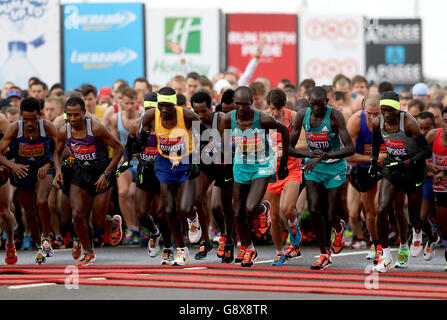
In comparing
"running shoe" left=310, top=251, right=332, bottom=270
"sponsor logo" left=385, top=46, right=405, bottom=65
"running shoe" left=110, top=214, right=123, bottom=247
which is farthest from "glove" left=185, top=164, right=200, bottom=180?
"sponsor logo" left=385, top=46, right=405, bottom=65

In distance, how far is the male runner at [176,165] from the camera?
12.1 metres

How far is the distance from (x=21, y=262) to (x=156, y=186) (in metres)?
2.12

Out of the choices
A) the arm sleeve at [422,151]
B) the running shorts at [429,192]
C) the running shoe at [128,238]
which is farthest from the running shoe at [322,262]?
the running shoe at [128,238]

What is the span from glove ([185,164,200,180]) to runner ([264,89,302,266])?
104 centimetres

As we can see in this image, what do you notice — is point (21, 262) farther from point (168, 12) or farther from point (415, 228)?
point (168, 12)

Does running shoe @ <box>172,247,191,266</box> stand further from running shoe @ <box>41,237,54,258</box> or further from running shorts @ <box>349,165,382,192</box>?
running shorts @ <box>349,165,382,192</box>

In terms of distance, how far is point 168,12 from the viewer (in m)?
22.4

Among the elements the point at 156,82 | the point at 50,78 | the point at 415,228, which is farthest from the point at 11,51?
the point at 415,228

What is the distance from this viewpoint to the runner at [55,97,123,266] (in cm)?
1237

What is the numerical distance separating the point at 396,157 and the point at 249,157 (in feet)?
5.75

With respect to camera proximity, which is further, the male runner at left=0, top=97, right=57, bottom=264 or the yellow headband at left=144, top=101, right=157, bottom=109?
the yellow headband at left=144, top=101, right=157, bottom=109

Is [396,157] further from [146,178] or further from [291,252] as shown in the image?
[146,178]

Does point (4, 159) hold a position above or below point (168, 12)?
below
